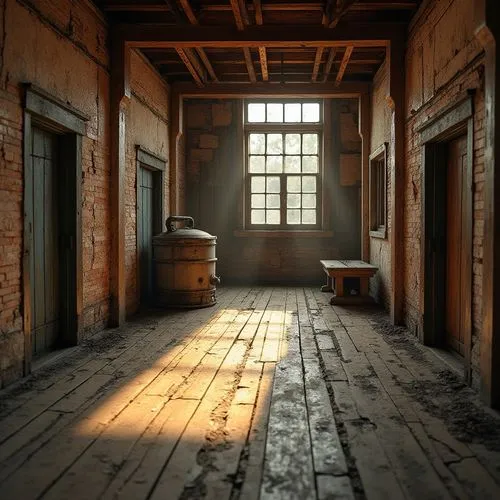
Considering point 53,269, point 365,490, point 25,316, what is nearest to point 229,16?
point 53,269

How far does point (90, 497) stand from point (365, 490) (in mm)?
1322

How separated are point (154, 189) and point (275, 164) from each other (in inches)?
130

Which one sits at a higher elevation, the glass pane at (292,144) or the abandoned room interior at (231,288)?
the glass pane at (292,144)

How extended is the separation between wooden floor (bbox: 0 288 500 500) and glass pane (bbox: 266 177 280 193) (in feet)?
20.3

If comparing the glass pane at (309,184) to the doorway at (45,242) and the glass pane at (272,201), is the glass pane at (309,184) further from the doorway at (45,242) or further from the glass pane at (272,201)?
the doorway at (45,242)

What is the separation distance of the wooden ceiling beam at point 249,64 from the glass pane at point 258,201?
9.43 ft

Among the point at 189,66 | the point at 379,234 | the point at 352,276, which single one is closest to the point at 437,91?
the point at 379,234

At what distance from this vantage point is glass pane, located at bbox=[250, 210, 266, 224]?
39.2 ft

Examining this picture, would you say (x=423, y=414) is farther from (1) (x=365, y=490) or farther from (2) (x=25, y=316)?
(2) (x=25, y=316)

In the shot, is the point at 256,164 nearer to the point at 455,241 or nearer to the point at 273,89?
the point at 273,89

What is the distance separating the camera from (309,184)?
11.8 m

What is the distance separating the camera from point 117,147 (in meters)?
6.94

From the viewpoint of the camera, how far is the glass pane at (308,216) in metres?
11.8

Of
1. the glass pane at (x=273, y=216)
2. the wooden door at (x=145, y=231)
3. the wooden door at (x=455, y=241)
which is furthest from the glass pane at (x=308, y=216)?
the wooden door at (x=455, y=241)
